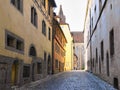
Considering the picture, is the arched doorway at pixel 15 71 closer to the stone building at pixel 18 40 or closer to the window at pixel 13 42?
the stone building at pixel 18 40

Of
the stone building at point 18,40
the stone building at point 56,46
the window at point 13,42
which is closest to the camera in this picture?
the stone building at point 18,40

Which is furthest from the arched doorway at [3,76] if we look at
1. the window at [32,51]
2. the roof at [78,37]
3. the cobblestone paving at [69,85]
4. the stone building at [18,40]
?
the roof at [78,37]

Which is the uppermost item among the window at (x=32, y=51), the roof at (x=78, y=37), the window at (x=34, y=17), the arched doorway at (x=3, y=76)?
the roof at (x=78, y=37)

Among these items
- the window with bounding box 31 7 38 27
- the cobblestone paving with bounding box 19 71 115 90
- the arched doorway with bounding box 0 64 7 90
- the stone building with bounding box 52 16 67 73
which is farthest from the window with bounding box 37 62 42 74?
the arched doorway with bounding box 0 64 7 90

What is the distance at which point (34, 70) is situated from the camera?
23891mm

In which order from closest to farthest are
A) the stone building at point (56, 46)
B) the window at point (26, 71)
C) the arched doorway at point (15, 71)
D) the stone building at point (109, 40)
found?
the stone building at point (109, 40)
the arched doorway at point (15, 71)
the window at point (26, 71)
the stone building at point (56, 46)

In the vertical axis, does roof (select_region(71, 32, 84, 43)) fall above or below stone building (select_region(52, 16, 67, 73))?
above

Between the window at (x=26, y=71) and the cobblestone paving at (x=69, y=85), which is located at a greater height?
the window at (x=26, y=71)

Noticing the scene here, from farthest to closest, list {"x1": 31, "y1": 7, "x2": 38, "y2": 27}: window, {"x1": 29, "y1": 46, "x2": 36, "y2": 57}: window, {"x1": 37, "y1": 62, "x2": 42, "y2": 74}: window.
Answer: {"x1": 37, "y1": 62, "x2": 42, "y2": 74}: window → {"x1": 31, "y1": 7, "x2": 38, "y2": 27}: window → {"x1": 29, "y1": 46, "x2": 36, "y2": 57}: window

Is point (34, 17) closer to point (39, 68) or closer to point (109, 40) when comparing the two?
point (39, 68)

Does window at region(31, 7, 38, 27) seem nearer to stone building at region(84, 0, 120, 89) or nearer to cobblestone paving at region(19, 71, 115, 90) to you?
cobblestone paving at region(19, 71, 115, 90)

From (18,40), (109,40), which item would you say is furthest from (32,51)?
(109,40)

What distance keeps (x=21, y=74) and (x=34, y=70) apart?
18.3 ft

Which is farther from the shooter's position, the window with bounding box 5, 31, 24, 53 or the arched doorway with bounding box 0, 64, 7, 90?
the window with bounding box 5, 31, 24, 53
